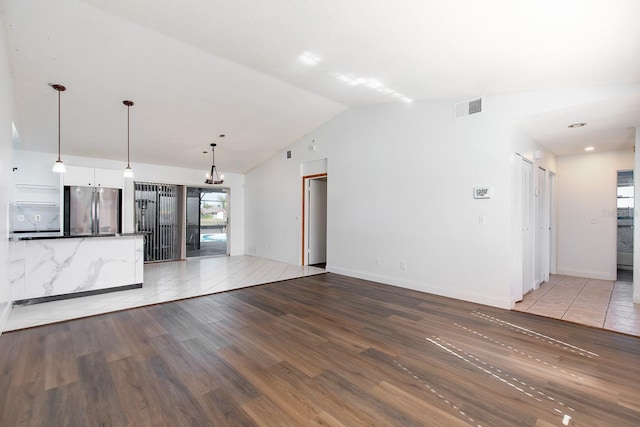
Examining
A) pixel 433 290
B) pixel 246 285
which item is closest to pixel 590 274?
pixel 433 290

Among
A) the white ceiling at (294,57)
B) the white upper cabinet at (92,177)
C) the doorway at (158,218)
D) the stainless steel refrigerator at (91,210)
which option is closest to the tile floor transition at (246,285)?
the doorway at (158,218)

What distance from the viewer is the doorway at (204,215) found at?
8.59 metres

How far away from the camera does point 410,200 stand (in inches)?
193

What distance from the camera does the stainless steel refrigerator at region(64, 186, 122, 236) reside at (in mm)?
5855

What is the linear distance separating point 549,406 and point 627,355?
4.66 ft

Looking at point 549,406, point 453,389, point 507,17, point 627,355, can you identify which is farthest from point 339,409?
point 507,17

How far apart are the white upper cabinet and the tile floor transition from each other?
79.9 inches

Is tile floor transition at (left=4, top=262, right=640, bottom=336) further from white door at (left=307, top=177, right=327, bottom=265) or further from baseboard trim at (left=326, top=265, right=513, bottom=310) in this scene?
white door at (left=307, top=177, right=327, bottom=265)

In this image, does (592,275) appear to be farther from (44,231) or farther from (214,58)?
(44,231)

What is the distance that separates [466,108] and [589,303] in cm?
317

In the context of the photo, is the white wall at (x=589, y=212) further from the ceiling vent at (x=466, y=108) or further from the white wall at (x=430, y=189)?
the ceiling vent at (x=466, y=108)

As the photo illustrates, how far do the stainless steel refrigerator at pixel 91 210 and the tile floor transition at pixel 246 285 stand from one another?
4.30 feet

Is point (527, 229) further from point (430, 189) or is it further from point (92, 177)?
point (92, 177)

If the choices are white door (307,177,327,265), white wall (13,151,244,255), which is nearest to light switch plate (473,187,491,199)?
white door (307,177,327,265)
